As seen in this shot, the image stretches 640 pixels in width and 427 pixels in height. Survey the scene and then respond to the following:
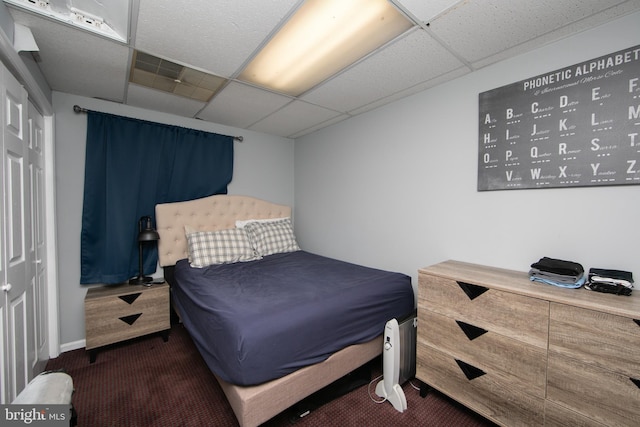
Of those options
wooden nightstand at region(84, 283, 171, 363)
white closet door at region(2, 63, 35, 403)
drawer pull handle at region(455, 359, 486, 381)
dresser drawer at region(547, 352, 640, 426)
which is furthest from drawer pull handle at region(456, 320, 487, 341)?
wooden nightstand at region(84, 283, 171, 363)

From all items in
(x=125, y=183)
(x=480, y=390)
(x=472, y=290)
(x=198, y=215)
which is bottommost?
(x=480, y=390)

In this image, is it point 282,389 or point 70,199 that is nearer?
point 282,389

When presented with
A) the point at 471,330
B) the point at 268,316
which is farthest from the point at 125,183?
the point at 471,330

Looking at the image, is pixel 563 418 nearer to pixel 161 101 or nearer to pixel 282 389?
pixel 282 389

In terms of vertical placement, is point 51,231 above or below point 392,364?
above

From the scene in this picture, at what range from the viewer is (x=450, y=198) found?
6.75 feet

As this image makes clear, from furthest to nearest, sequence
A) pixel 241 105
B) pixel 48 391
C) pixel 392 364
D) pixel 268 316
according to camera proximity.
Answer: pixel 241 105, pixel 392 364, pixel 268 316, pixel 48 391

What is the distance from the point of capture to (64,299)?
7.69 feet

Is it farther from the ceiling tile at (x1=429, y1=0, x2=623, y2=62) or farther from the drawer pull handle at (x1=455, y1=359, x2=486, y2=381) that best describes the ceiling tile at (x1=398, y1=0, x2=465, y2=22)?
the drawer pull handle at (x1=455, y1=359, x2=486, y2=381)

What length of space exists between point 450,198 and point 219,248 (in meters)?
2.24

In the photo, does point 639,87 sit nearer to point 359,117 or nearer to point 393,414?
point 359,117

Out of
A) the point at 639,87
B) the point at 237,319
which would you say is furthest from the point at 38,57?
the point at 639,87

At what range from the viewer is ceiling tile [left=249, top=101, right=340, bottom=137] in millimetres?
2649

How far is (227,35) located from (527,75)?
190 cm
